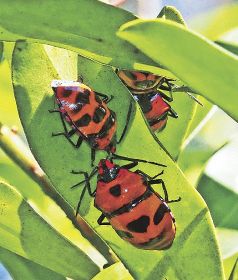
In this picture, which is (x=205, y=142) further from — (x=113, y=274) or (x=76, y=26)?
(x=76, y=26)

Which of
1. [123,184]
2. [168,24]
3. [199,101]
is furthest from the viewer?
[199,101]

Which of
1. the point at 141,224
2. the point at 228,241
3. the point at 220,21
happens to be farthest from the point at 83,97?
the point at 220,21

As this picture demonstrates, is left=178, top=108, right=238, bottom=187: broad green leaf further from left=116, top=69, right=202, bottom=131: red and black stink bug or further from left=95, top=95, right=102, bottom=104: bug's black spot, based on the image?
left=95, top=95, right=102, bottom=104: bug's black spot

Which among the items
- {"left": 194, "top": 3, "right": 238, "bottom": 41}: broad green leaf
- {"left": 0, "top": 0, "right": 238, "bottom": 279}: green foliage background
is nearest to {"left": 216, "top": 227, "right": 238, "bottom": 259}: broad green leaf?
{"left": 0, "top": 0, "right": 238, "bottom": 279}: green foliage background

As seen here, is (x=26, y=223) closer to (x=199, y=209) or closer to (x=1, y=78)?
(x=199, y=209)

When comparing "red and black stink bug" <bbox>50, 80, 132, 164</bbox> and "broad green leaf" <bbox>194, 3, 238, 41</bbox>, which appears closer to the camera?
"red and black stink bug" <bbox>50, 80, 132, 164</bbox>

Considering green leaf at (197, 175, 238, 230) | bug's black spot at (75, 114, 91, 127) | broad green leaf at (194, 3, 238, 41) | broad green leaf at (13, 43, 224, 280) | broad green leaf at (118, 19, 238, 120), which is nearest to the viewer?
broad green leaf at (118, 19, 238, 120)

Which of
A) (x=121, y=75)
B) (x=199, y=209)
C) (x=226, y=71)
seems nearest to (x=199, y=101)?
(x=121, y=75)
